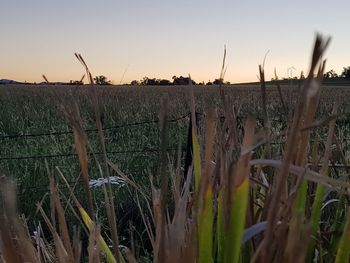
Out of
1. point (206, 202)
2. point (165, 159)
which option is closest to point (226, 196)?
point (206, 202)

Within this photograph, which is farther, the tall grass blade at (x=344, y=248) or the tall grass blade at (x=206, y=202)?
the tall grass blade at (x=344, y=248)

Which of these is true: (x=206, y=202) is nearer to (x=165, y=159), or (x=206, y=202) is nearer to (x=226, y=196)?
(x=226, y=196)

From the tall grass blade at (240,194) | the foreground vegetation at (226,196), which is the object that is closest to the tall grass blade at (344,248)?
the foreground vegetation at (226,196)

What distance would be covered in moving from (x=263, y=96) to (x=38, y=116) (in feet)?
25.7

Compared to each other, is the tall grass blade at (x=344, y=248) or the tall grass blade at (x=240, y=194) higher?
the tall grass blade at (x=240, y=194)

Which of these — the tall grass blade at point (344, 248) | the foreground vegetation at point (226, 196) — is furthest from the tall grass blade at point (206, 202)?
the tall grass blade at point (344, 248)

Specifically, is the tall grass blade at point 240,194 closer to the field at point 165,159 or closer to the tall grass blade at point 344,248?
the field at point 165,159

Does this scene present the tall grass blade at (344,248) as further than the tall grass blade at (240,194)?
Yes

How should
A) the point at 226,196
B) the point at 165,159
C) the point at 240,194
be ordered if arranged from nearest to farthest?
the point at 165,159 → the point at 240,194 → the point at 226,196

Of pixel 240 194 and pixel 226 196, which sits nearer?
pixel 240 194

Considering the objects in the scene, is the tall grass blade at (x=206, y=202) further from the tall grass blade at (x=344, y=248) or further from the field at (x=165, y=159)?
the tall grass blade at (x=344, y=248)

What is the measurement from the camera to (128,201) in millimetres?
3529

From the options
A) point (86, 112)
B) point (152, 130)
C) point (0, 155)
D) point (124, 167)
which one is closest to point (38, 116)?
point (86, 112)

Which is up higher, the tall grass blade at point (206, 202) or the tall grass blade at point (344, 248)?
the tall grass blade at point (206, 202)
